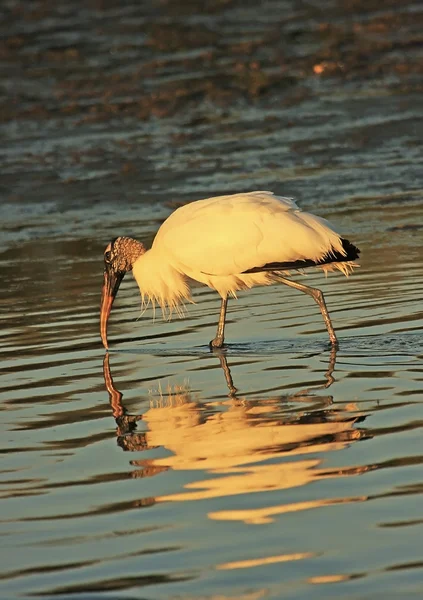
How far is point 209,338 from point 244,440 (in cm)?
278

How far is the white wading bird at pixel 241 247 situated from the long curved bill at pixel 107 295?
11 millimetres

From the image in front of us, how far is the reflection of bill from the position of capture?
5227 millimetres

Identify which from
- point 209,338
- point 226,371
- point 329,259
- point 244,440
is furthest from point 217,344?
point 244,440

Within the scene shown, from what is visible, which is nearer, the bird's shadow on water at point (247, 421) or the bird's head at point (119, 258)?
the bird's shadow on water at point (247, 421)

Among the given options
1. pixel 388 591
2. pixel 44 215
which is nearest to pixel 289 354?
→ pixel 388 591

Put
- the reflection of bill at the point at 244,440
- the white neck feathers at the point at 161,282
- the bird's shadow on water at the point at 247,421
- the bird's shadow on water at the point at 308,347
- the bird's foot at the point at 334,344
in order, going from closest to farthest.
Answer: the reflection of bill at the point at 244,440
the bird's shadow on water at the point at 247,421
the bird's shadow on water at the point at 308,347
the bird's foot at the point at 334,344
the white neck feathers at the point at 161,282

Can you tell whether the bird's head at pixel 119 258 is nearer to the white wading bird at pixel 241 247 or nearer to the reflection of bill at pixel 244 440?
the white wading bird at pixel 241 247

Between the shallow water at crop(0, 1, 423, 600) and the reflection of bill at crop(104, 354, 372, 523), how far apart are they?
2 cm

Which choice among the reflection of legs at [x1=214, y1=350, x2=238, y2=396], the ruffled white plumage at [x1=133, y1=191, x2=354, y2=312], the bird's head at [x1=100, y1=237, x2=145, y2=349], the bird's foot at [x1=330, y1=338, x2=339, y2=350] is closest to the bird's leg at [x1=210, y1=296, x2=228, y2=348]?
the reflection of legs at [x1=214, y1=350, x2=238, y2=396]

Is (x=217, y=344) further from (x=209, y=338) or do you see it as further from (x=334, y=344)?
A: (x=334, y=344)

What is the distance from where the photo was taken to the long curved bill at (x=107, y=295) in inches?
343

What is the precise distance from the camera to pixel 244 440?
19.6ft

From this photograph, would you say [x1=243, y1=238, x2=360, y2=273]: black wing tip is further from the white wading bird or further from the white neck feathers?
the white neck feathers

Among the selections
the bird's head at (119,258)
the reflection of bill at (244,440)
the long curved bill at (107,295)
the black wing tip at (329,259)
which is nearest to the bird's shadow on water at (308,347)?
the long curved bill at (107,295)
